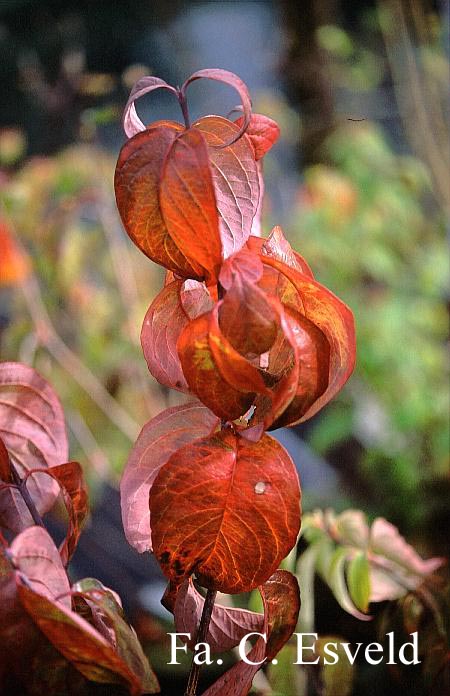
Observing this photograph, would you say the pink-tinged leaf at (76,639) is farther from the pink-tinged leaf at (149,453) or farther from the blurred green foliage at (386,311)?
the blurred green foliage at (386,311)

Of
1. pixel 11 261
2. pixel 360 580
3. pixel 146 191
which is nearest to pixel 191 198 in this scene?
pixel 146 191

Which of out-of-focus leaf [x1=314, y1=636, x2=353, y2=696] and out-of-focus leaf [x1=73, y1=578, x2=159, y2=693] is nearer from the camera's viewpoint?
out-of-focus leaf [x1=73, y1=578, x2=159, y2=693]

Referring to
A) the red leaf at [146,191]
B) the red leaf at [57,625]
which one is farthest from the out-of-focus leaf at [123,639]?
the red leaf at [146,191]

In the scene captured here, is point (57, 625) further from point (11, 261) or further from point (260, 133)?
point (11, 261)

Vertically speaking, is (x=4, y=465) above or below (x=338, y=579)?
above

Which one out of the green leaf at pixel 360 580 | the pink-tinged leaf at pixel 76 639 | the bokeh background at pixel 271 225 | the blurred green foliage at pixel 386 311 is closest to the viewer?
the pink-tinged leaf at pixel 76 639

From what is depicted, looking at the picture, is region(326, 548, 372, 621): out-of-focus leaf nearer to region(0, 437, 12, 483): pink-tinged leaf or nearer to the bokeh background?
the bokeh background

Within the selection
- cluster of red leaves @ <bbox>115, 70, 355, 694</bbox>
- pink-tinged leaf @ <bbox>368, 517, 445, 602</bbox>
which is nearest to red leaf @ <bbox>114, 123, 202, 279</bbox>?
cluster of red leaves @ <bbox>115, 70, 355, 694</bbox>
